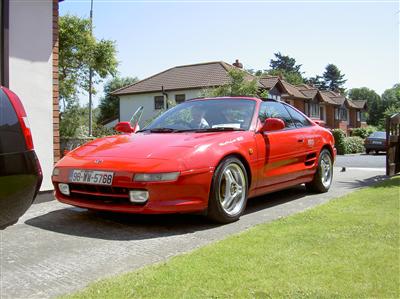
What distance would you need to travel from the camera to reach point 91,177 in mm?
4594

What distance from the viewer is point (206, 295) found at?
2.81m

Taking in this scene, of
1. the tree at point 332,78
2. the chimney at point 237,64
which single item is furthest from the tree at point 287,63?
the chimney at point 237,64

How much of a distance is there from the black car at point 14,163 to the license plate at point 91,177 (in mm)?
2633

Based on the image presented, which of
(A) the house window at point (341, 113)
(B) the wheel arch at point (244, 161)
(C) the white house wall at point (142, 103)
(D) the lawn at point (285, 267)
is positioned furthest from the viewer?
(A) the house window at point (341, 113)

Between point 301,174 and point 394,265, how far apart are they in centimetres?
297

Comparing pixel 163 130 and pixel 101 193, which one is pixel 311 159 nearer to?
pixel 163 130

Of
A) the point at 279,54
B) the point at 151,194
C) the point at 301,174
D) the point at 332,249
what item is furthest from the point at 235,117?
the point at 279,54

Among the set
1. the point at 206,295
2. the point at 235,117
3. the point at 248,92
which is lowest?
the point at 206,295

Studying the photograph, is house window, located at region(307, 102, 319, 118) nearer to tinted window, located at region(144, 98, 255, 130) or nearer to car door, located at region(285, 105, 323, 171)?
car door, located at region(285, 105, 323, 171)

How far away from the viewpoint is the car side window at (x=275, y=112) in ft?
19.3

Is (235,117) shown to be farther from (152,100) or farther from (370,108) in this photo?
(370,108)

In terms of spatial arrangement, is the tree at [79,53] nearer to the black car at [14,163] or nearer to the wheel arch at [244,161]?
the wheel arch at [244,161]

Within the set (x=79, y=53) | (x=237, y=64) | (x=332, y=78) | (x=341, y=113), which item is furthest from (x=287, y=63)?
(x=79, y=53)

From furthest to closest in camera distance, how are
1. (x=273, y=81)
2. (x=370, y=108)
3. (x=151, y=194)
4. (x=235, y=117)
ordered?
(x=370, y=108)
(x=273, y=81)
(x=235, y=117)
(x=151, y=194)
